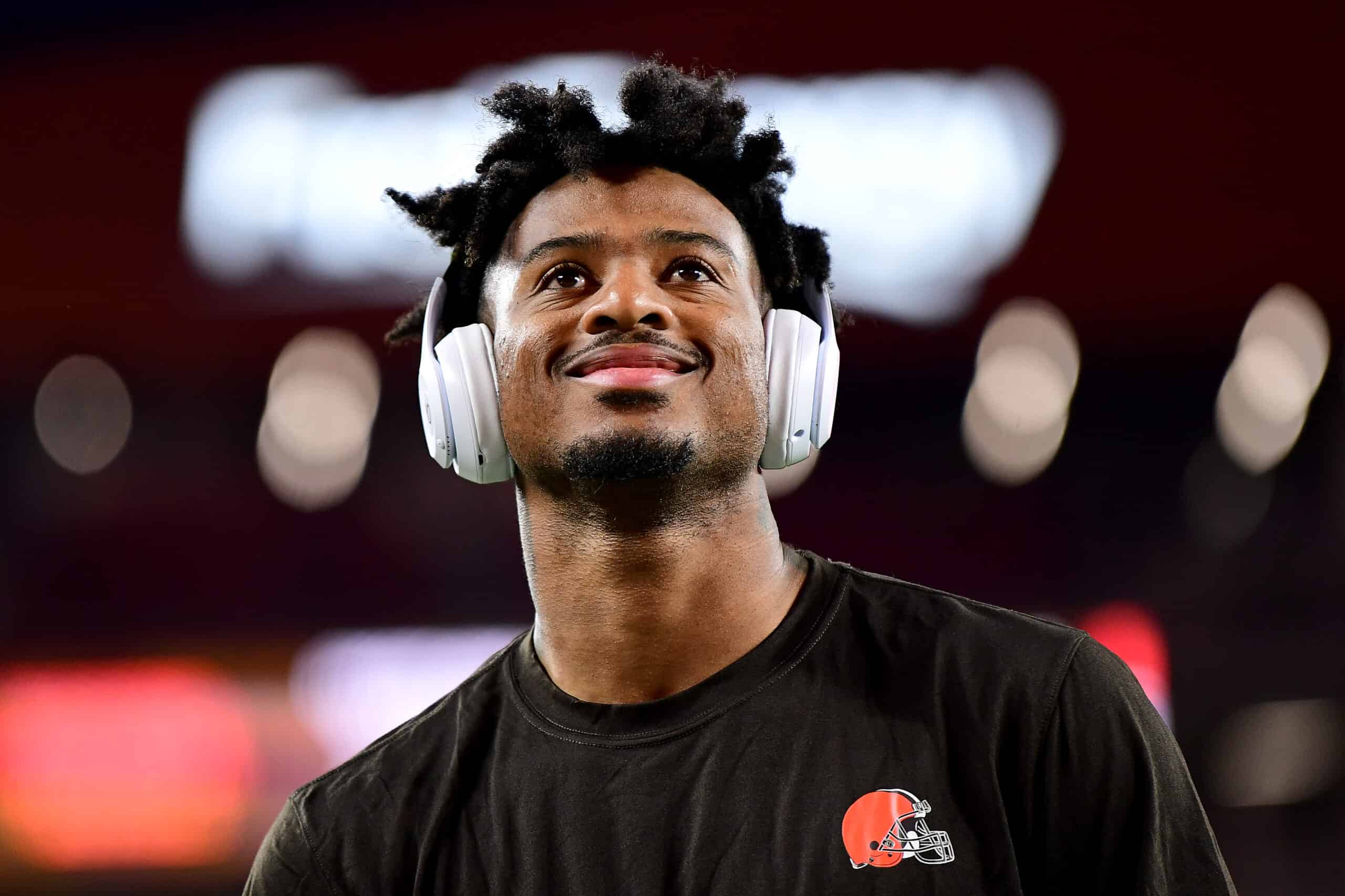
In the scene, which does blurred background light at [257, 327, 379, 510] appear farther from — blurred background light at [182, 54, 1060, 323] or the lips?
the lips

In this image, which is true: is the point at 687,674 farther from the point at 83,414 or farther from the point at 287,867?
the point at 83,414

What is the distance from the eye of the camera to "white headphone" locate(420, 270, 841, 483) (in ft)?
6.15

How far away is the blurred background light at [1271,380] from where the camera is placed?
16.2 feet

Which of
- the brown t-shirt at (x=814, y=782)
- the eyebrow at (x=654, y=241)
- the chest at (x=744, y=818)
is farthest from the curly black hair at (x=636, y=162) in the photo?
the chest at (x=744, y=818)

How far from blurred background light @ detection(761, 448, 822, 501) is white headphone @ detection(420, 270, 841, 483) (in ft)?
11.0

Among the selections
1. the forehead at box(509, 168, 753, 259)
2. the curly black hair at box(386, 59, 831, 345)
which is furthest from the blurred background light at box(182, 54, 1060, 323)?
the forehead at box(509, 168, 753, 259)

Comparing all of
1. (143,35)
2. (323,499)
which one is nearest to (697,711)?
(323,499)

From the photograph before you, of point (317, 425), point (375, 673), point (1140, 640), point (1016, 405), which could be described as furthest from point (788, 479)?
point (317, 425)

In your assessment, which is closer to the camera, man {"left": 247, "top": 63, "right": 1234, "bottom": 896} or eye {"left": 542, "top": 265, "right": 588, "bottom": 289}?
man {"left": 247, "top": 63, "right": 1234, "bottom": 896}

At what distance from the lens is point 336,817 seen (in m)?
1.80

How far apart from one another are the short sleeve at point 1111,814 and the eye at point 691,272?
777mm

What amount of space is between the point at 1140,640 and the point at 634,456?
3843 mm

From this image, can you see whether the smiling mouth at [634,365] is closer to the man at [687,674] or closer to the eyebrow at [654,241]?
the man at [687,674]

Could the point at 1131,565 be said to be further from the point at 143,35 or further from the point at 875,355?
the point at 143,35
